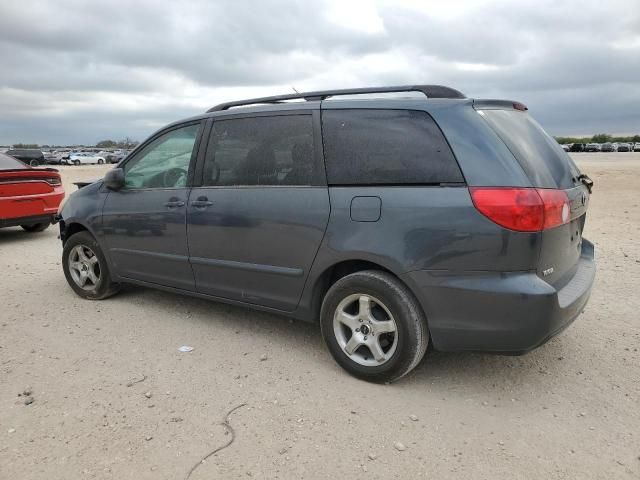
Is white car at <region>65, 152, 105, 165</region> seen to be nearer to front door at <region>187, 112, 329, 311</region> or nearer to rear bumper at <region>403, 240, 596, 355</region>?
front door at <region>187, 112, 329, 311</region>

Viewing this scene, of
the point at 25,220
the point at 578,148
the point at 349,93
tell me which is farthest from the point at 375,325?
the point at 578,148

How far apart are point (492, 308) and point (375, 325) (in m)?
0.74

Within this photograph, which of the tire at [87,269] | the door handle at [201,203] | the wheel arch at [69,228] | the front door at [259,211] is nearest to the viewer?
the front door at [259,211]

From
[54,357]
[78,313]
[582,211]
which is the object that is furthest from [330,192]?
[78,313]

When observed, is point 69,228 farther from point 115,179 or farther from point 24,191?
point 24,191

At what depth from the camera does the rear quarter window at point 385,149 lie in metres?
3.18

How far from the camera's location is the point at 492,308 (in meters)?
2.97

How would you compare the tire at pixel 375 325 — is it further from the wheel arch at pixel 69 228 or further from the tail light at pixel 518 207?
the wheel arch at pixel 69 228

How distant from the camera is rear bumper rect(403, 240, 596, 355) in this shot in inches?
115

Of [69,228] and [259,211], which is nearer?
[259,211]

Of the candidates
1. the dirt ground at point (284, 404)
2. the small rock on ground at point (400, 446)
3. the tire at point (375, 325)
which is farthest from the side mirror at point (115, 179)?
the small rock on ground at point (400, 446)

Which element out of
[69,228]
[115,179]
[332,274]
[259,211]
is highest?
[115,179]

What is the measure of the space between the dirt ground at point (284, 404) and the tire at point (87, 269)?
0.47 m

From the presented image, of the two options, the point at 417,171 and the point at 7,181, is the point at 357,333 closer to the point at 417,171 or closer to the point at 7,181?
the point at 417,171
